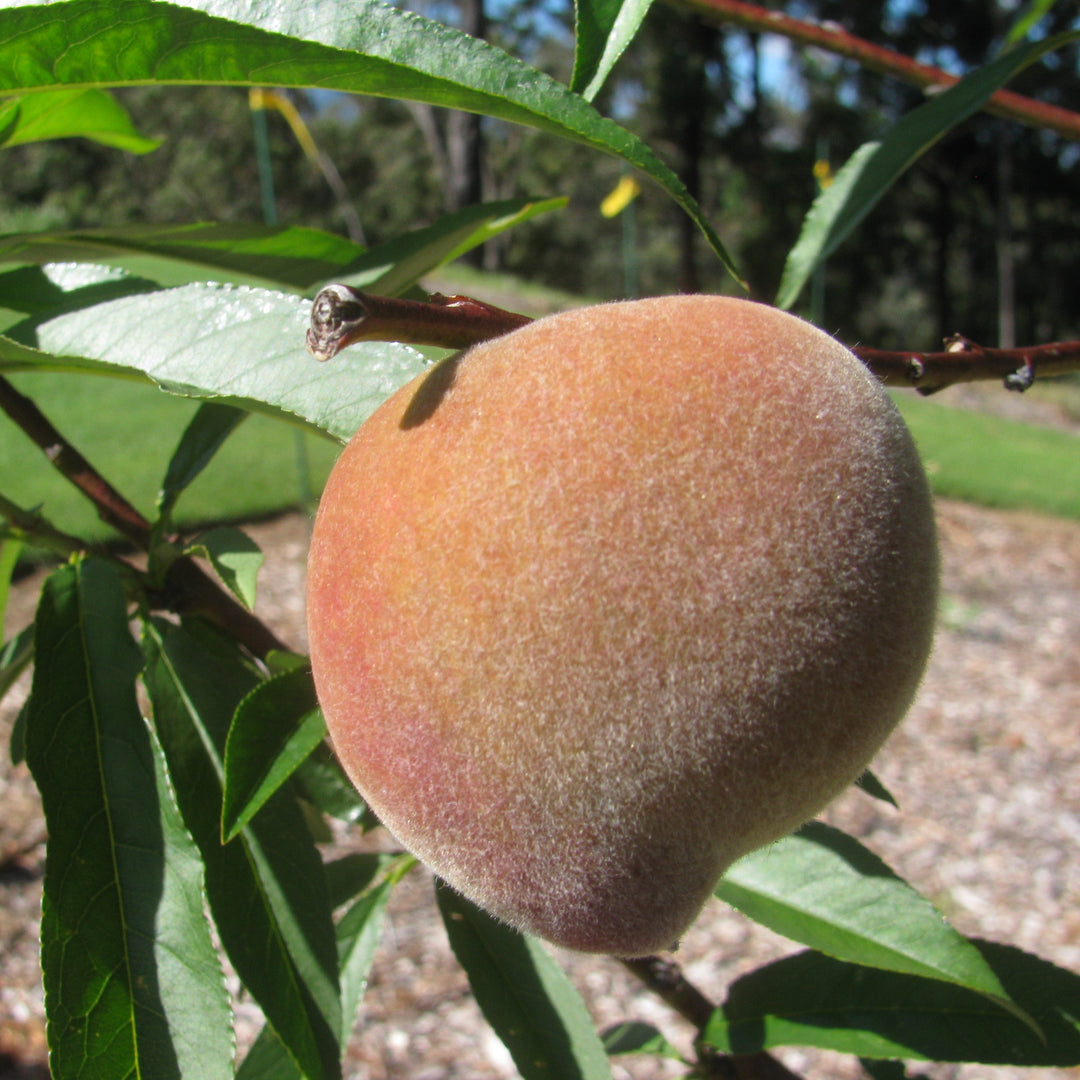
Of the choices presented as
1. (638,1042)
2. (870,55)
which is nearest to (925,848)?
(638,1042)

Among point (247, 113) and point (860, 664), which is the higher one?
point (247, 113)

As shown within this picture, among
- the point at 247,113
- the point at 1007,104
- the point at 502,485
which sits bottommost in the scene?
the point at 502,485

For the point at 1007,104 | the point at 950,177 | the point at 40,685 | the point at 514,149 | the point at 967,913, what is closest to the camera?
the point at 40,685

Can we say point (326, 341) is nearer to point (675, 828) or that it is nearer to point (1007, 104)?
point (675, 828)

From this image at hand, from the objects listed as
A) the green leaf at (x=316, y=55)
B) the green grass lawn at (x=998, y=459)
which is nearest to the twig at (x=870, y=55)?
the green leaf at (x=316, y=55)

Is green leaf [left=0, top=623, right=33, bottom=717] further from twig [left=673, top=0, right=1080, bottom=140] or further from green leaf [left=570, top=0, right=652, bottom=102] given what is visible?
twig [left=673, top=0, right=1080, bottom=140]

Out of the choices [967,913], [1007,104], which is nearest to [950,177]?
[967,913]

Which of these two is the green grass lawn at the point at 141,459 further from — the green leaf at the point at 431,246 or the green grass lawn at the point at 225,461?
the green leaf at the point at 431,246
